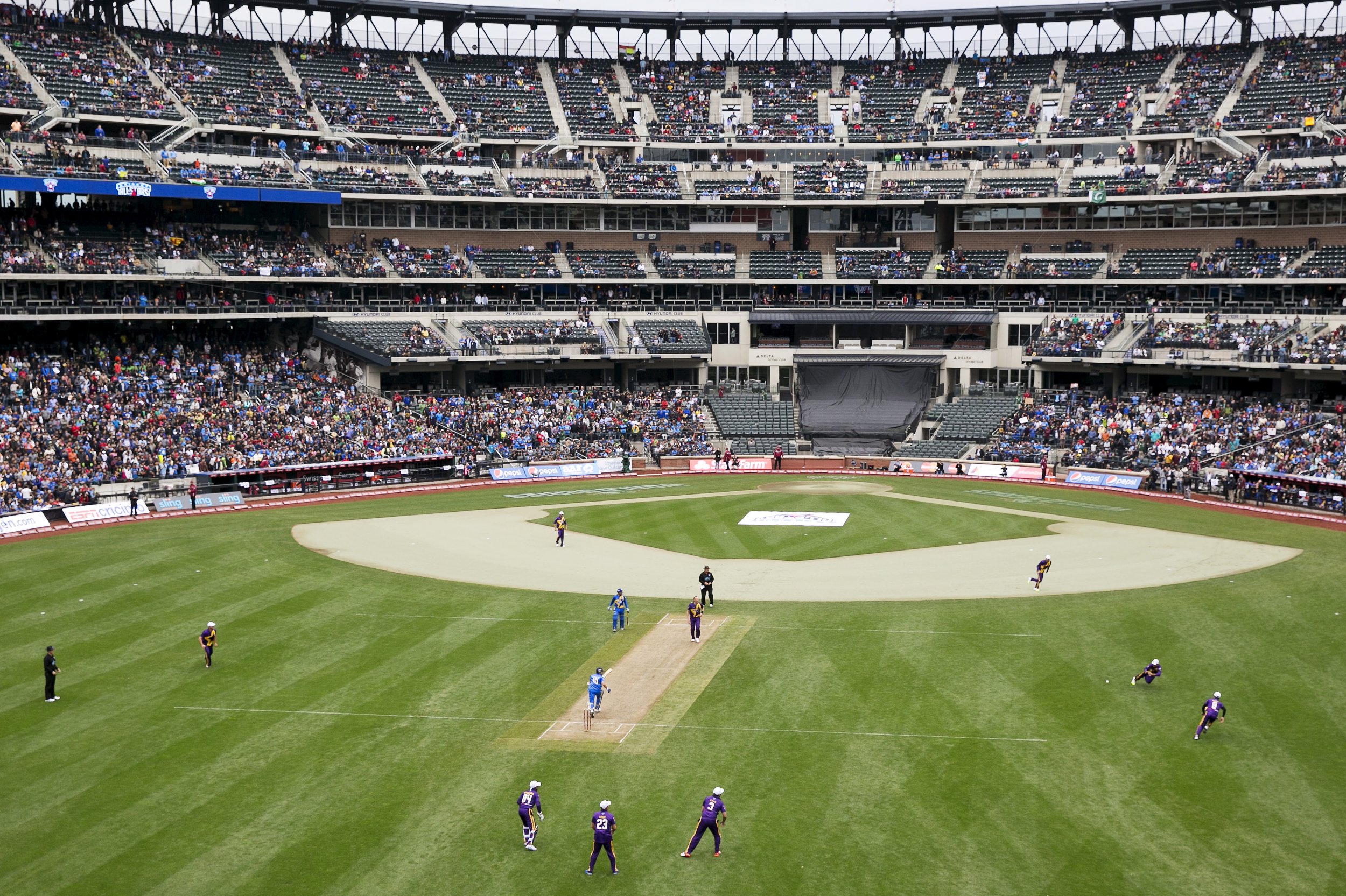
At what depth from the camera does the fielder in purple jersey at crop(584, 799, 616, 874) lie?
63.2 feet

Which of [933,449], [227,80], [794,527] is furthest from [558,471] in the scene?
[227,80]

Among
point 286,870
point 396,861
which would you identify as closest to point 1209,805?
point 396,861

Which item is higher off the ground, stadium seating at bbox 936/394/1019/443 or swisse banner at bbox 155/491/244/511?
stadium seating at bbox 936/394/1019/443

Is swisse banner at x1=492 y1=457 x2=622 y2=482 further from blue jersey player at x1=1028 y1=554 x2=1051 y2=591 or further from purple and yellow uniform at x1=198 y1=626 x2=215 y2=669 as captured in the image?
purple and yellow uniform at x1=198 y1=626 x2=215 y2=669

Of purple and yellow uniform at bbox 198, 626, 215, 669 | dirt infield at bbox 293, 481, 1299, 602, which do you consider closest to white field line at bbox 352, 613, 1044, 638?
dirt infield at bbox 293, 481, 1299, 602

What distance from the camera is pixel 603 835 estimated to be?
19250 millimetres

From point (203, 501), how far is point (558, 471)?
20.0m

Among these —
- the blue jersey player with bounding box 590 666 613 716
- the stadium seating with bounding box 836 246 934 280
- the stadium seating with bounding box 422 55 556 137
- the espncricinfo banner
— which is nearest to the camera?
the blue jersey player with bounding box 590 666 613 716

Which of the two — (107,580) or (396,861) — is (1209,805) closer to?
(396,861)

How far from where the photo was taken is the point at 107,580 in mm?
39219

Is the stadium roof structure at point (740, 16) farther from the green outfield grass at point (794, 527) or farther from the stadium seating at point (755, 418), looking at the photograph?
the green outfield grass at point (794, 527)

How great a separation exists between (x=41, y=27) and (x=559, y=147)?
116ft

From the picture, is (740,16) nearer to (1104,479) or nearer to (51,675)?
(1104,479)

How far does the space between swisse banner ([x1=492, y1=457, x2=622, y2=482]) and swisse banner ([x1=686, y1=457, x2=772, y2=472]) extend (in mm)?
4728
